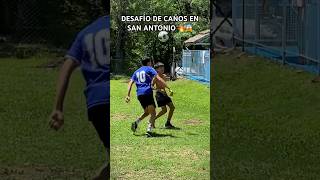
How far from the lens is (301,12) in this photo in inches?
274

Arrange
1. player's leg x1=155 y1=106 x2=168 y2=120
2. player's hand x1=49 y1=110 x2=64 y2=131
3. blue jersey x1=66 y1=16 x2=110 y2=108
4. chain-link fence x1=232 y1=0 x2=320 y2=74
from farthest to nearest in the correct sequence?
1. chain-link fence x1=232 y1=0 x2=320 y2=74
2. player's leg x1=155 y1=106 x2=168 y2=120
3. player's hand x1=49 y1=110 x2=64 y2=131
4. blue jersey x1=66 y1=16 x2=110 y2=108

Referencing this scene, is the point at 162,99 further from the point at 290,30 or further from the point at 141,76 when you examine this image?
the point at 290,30

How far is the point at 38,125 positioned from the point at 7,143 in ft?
1.15

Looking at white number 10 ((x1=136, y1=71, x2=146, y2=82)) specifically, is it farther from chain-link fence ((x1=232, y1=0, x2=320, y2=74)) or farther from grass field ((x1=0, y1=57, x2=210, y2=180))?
chain-link fence ((x1=232, y1=0, x2=320, y2=74))

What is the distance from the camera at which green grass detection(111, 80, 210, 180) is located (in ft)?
13.6

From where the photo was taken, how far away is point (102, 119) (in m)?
4.16

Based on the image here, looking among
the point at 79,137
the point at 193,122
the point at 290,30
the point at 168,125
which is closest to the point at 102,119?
the point at 168,125

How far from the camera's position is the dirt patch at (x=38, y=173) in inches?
210

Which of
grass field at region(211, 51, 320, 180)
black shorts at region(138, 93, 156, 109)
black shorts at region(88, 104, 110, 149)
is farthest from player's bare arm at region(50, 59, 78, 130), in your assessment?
grass field at region(211, 51, 320, 180)

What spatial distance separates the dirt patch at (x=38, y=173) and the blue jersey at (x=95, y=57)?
1.48m

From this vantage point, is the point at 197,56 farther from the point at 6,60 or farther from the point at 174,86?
the point at 6,60

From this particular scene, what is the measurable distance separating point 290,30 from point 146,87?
133 inches

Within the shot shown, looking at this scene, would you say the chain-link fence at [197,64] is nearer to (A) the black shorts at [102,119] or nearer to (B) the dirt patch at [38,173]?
(A) the black shorts at [102,119]

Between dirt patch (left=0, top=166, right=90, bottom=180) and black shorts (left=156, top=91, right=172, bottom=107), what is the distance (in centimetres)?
143
